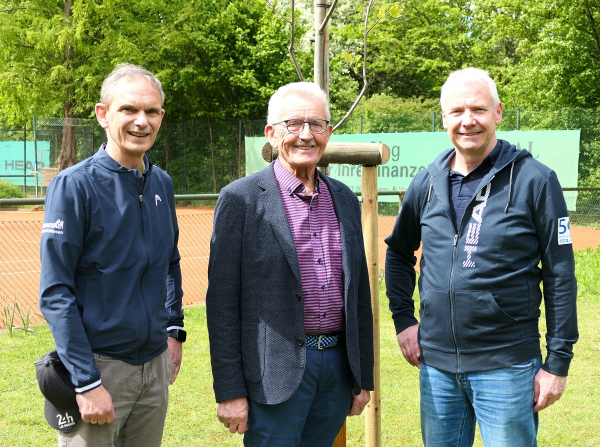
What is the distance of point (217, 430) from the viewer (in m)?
4.56

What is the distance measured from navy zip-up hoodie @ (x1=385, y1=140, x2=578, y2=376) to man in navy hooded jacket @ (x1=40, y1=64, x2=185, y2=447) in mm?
1170

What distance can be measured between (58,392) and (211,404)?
275cm

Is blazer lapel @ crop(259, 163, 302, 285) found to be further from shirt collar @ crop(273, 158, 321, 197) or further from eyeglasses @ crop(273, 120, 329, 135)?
eyeglasses @ crop(273, 120, 329, 135)

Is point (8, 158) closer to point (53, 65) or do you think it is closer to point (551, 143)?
point (53, 65)

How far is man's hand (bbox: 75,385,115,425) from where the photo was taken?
2.37 metres

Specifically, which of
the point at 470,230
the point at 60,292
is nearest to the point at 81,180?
the point at 60,292

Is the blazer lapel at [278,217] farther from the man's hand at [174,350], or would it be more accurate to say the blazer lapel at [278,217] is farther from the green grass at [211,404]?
the green grass at [211,404]

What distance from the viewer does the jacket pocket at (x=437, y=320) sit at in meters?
2.75

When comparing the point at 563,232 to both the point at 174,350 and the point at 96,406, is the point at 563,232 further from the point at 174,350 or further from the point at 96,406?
the point at 96,406

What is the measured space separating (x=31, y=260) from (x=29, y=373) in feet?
25.8

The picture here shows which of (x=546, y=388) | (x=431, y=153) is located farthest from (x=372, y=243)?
(x=431, y=153)

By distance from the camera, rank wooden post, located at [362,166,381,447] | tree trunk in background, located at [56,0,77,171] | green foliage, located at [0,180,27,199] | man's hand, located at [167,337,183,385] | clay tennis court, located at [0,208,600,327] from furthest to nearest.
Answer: tree trunk in background, located at [56,0,77,171] → green foliage, located at [0,180,27,199] → clay tennis court, located at [0,208,600,327] → wooden post, located at [362,166,381,447] → man's hand, located at [167,337,183,385]

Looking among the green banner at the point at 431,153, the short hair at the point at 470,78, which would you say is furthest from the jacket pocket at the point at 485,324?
the green banner at the point at 431,153

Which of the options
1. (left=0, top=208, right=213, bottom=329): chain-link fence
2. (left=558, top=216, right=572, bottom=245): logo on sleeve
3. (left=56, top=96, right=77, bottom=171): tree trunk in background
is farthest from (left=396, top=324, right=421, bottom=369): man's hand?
(left=56, top=96, right=77, bottom=171): tree trunk in background
